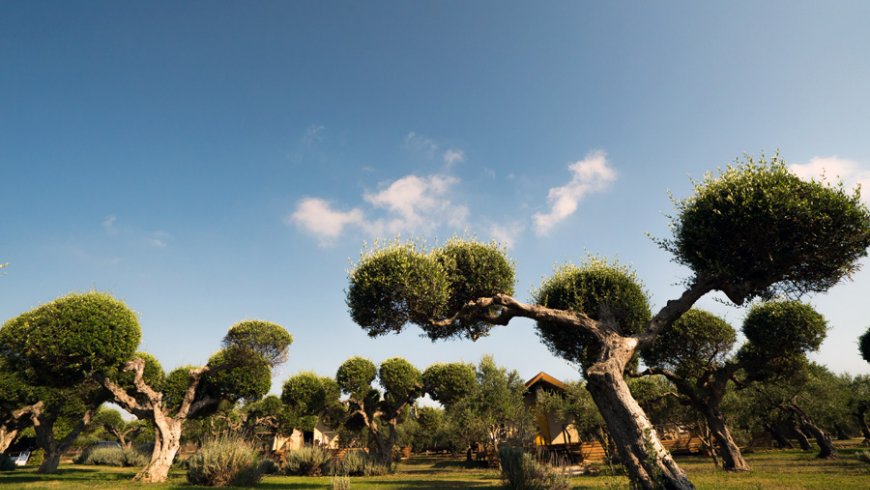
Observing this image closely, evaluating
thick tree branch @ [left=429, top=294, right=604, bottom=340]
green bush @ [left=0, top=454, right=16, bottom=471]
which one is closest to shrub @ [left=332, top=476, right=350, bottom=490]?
thick tree branch @ [left=429, top=294, right=604, bottom=340]

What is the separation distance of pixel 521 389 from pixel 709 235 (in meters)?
27.9

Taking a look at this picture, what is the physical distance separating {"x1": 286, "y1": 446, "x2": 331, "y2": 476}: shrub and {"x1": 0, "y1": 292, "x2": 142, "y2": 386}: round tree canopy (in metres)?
A: 13.2

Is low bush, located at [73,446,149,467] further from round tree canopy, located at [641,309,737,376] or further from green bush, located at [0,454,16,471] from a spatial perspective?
round tree canopy, located at [641,309,737,376]

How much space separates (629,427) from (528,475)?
13.4 feet

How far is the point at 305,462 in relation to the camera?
2794 cm

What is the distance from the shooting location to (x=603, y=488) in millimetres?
14641

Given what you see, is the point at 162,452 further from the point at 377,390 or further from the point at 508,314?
the point at 508,314

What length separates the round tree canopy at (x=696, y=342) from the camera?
25.4m

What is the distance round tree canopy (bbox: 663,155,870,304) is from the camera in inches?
527

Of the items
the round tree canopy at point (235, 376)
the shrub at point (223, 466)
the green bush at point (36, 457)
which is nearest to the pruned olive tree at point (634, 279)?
the shrub at point (223, 466)

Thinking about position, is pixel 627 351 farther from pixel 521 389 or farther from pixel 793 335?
pixel 521 389

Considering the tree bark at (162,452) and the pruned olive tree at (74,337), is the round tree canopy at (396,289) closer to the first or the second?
the pruned olive tree at (74,337)

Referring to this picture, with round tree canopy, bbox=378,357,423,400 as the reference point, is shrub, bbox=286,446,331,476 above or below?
below

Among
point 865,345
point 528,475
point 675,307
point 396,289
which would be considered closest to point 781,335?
point 865,345
